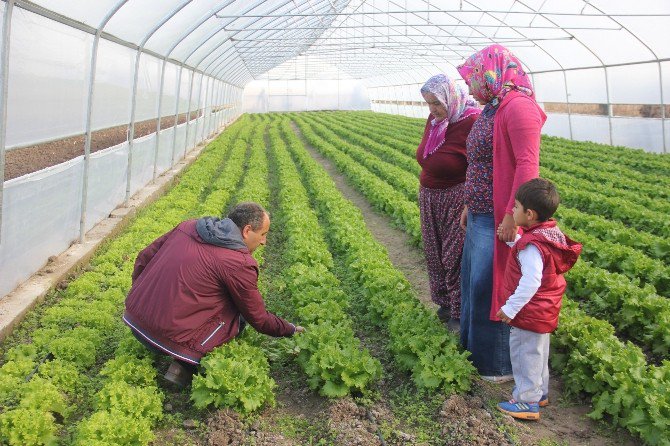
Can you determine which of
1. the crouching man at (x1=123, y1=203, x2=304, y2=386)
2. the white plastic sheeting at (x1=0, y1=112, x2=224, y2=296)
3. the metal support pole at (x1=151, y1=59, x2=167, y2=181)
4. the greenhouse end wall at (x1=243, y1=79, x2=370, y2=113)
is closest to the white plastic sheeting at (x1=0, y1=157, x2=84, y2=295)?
the white plastic sheeting at (x1=0, y1=112, x2=224, y2=296)

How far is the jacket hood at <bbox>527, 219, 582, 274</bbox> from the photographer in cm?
412

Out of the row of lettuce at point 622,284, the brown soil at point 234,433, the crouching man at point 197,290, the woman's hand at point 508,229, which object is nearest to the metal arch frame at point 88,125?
the crouching man at point 197,290

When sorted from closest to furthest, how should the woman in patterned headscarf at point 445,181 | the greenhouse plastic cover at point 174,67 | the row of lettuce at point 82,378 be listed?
the row of lettuce at point 82,378 → the woman in patterned headscarf at point 445,181 → the greenhouse plastic cover at point 174,67

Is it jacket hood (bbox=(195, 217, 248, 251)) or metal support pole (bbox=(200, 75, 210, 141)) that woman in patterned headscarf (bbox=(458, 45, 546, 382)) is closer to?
jacket hood (bbox=(195, 217, 248, 251))

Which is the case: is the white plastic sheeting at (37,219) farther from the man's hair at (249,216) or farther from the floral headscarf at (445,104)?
the floral headscarf at (445,104)

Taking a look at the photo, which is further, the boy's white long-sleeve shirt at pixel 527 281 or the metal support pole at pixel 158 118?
the metal support pole at pixel 158 118

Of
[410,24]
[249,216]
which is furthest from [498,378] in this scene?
[410,24]

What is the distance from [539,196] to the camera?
4.02 metres

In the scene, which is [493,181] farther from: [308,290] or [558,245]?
[308,290]

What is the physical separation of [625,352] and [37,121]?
264 inches

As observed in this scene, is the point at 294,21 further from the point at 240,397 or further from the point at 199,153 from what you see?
the point at 240,397

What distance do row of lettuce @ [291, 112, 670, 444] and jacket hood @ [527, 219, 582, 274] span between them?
99 cm

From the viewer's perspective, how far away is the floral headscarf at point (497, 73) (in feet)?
14.5

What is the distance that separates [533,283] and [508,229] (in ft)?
1.42
